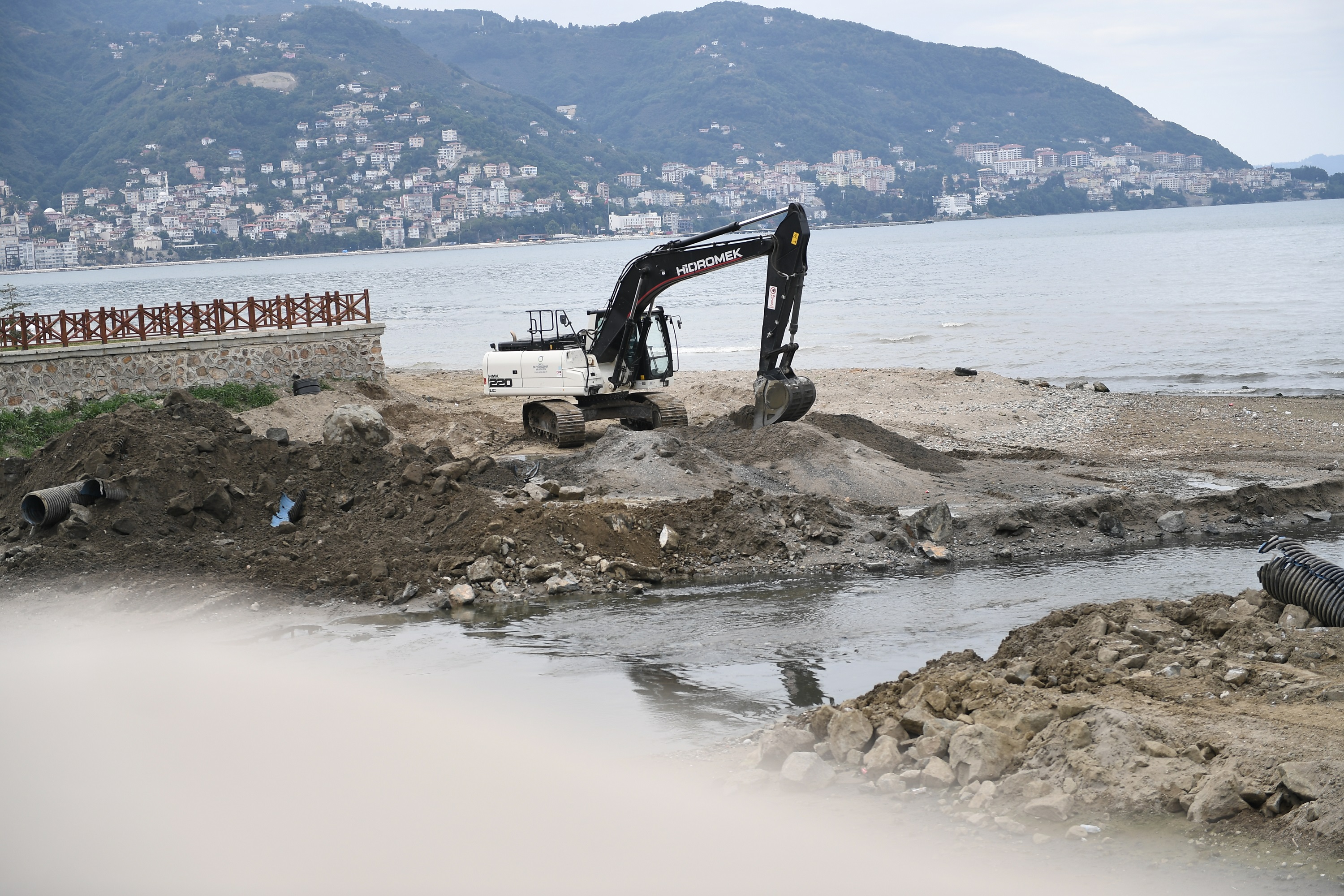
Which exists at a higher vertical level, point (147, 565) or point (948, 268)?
point (948, 268)

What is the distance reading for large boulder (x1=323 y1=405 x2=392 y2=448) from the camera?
2036 cm

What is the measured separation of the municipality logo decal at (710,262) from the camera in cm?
1877

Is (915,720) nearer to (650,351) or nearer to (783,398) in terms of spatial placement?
(783,398)

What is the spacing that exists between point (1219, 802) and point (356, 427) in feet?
56.0

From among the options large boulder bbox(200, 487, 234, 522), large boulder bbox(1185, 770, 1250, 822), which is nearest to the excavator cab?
large boulder bbox(200, 487, 234, 522)

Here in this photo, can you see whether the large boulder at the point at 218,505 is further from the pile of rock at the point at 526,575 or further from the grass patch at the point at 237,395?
the grass patch at the point at 237,395

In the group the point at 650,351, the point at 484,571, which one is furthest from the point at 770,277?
the point at 484,571

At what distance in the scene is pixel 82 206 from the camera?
178m

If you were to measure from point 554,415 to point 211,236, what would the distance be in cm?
18065

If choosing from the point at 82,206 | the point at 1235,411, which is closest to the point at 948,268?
the point at 1235,411

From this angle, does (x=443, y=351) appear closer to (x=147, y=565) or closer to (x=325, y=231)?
(x=147, y=565)

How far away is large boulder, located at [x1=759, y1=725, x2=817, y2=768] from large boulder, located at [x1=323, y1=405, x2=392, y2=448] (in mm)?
13246

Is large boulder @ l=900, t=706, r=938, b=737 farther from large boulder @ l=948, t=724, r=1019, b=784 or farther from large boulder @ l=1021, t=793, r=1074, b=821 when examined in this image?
large boulder @ l=1021, t=793, r=1074, b=821

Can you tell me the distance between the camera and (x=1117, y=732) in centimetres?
726
